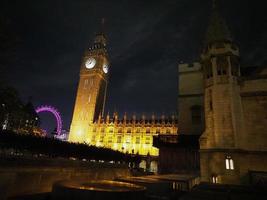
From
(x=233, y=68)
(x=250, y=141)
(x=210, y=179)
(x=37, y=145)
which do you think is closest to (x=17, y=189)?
(x=37, y=145)

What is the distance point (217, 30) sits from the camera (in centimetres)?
2303

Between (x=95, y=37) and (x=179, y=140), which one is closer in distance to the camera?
(x=179, y=140)

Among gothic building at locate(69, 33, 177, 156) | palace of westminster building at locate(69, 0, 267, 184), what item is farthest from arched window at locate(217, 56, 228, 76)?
gothic building at locate(69, 33, 177, 156)

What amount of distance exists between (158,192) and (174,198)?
90cm

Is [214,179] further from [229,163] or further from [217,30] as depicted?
[217,30]

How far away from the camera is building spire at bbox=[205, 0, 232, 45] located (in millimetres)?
22295

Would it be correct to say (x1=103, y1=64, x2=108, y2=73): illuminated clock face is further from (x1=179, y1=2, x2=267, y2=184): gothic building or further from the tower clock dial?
(x1=179, y1=2, x2=267, y2=184): gothic building

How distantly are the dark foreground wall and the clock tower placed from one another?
6701 cm

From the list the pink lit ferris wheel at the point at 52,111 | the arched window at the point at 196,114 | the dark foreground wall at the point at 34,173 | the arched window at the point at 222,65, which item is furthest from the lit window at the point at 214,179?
the pink lit ferris wheel at the point at 52,111

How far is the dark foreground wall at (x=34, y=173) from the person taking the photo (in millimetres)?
6656

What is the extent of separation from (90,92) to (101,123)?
14853 millimetres

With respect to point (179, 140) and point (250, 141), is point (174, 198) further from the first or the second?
point (179, 140)

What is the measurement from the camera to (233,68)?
68.0 feet

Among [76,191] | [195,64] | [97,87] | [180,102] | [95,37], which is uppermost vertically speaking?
[95,37]
